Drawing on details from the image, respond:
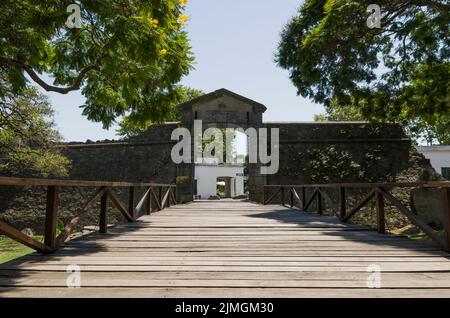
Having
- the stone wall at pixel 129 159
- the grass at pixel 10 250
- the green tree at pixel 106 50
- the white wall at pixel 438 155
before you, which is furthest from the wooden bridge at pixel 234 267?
the white wall at pixel 438 155

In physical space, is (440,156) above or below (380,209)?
above

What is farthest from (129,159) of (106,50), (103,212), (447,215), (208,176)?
(447,215)

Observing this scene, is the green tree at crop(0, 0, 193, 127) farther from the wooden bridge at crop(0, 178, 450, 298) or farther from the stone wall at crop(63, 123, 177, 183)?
the stone wall at crop(63, 123, 177, 183)

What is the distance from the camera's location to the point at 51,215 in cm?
327

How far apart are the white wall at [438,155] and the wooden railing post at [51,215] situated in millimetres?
28302

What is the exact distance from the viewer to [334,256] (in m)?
3.32

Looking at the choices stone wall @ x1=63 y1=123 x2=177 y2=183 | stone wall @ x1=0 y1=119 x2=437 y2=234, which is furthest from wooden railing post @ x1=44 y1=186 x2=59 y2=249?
stone wall @ x1=63 y1=123 x2=177 y2=183

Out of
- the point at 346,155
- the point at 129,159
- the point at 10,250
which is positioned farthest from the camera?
the point at 129,159

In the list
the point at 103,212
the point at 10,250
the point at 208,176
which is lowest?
the point at 10,250

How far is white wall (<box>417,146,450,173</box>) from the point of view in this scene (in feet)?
84.6

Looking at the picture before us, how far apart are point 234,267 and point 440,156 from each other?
28.9 m

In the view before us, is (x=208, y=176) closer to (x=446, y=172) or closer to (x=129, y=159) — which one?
(x=129, y=159)
